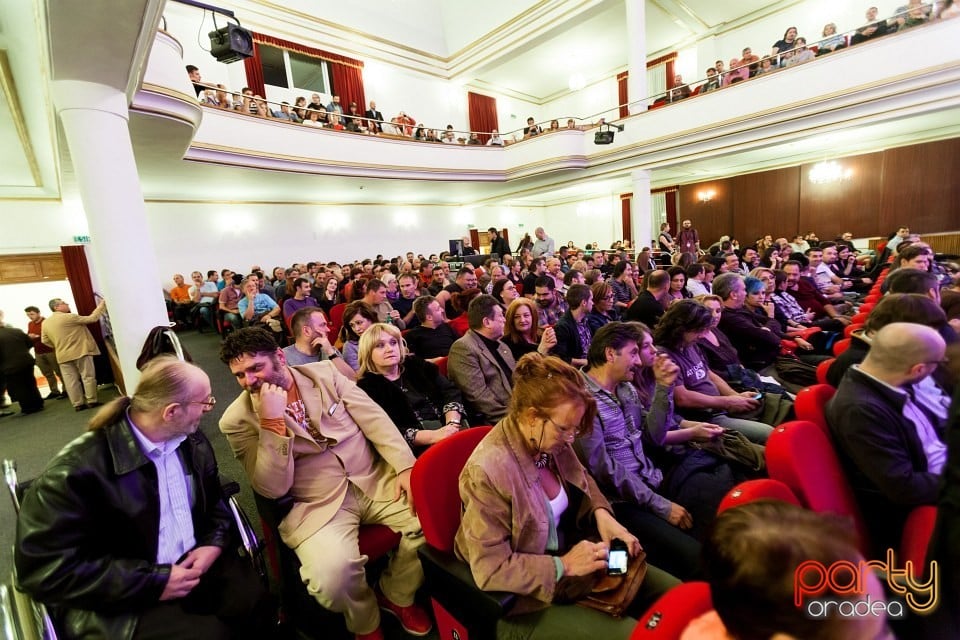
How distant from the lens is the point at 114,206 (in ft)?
9.46

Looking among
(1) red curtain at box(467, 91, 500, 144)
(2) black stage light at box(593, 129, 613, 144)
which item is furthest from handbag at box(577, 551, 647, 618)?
(1) red curtain at box(467, 91, 500, 144)

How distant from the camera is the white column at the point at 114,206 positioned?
2766 mm

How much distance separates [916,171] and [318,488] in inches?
534

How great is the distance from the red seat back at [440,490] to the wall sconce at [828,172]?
13214mm

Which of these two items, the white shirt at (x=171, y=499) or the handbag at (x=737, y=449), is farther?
the handbag at (x=737, y=449)

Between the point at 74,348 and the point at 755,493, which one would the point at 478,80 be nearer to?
the point at 74,348

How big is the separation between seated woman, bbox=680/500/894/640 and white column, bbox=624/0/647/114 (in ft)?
33.7

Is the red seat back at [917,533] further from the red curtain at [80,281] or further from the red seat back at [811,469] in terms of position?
the red curtain at [80,281]

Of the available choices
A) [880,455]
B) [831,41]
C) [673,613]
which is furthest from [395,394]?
[831,41]

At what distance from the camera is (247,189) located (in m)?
9.85

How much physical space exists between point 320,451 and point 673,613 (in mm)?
1379

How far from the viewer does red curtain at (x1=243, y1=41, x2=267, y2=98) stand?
1041 centimetres

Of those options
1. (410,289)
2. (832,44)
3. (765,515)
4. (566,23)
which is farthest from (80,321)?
(832,44)
